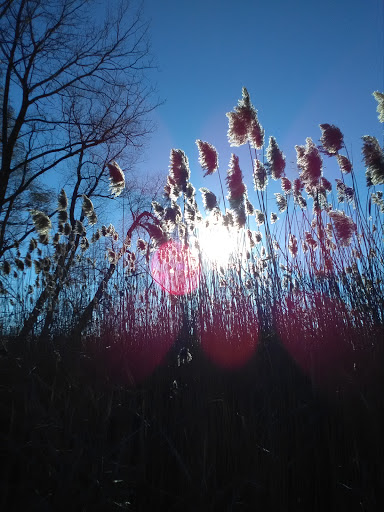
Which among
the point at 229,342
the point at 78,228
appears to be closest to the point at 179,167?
the point at 78,228

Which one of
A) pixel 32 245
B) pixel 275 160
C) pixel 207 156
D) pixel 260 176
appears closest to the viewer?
pixel 260 176

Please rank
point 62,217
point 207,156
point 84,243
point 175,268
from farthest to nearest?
point 84,243
point 62,217
point 175,268
point 207,156

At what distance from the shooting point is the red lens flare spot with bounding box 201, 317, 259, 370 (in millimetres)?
2900

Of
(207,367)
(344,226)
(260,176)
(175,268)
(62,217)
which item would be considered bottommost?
(207,367)

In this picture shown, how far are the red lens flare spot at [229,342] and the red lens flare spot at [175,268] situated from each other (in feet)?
2.71

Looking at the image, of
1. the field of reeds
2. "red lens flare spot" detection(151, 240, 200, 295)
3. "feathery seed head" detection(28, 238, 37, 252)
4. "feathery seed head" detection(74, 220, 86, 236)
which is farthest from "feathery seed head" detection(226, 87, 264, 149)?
"feathery seed head" detection(28, 238, 37, 252)

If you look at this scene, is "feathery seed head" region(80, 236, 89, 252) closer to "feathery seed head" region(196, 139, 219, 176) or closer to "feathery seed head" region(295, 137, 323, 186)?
"feathery seed head" region(196, 139, 219, 176)

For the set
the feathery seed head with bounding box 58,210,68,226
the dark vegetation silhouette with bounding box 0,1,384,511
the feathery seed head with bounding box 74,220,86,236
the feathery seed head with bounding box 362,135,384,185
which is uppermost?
the feathery seed head with bounding box 58,210,68,226

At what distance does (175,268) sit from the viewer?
4.50m

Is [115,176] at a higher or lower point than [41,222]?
higher

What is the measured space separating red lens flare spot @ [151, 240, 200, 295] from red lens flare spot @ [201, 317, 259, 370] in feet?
2.71

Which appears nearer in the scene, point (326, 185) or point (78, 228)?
point (326, 185)

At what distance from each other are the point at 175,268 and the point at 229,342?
1618 mm

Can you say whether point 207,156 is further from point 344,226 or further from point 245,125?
point 344,226
